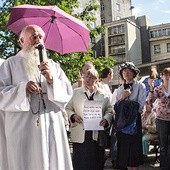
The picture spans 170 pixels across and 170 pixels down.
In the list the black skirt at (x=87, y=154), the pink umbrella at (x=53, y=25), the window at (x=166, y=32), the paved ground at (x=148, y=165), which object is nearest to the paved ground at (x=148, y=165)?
the paved ground at (x=148, y=165)

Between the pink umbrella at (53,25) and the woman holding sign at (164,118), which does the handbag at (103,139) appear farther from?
the woman holding sign at (164,118)

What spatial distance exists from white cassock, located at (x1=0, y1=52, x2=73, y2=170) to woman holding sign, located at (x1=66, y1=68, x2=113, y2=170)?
4.23 ft

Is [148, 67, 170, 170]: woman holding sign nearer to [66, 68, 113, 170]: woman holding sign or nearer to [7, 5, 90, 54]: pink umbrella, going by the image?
[66, 68, 113, 170]: woman holding sign

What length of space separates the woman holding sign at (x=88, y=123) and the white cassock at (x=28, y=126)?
129 centimetres

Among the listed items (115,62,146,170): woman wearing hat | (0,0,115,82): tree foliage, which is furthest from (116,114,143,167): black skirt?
(0,0,115,82): tree foliage

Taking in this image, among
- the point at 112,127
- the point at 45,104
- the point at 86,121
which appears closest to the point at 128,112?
the point at 112,127

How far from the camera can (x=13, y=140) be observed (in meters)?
3.52

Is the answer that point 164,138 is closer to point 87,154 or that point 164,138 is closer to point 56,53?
point 87,154

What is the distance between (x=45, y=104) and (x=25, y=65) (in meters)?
0.43

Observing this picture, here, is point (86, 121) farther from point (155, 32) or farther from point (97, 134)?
point (155, 32)

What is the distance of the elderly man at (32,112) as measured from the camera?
11.5ft

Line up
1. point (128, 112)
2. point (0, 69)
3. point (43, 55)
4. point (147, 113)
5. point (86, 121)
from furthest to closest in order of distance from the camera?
1. point (147, 113)
2. point (128, 112)
3. point (86, 121)
4. point (0, 69)
5. point (43, 55)

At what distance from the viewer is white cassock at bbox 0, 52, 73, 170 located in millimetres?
3506

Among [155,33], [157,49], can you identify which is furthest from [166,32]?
[157,49]
